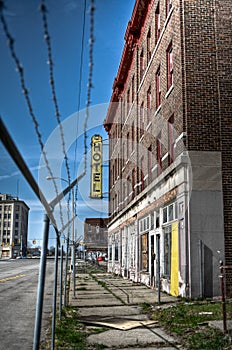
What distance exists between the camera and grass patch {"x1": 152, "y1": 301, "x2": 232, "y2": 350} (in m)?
7.70

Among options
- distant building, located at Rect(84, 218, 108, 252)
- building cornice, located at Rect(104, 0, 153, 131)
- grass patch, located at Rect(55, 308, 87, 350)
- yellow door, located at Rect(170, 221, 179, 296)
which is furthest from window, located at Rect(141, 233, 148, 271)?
distant building, located at Rect(84, 218, 108, 252)

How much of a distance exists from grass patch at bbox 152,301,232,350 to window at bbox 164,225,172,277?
13.4ft

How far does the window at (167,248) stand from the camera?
1716 cm

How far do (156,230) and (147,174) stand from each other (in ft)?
14.5

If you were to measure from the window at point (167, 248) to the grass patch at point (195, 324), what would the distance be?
13.4 feet

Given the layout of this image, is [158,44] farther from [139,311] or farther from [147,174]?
[139,311]

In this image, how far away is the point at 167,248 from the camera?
1775 centimetres

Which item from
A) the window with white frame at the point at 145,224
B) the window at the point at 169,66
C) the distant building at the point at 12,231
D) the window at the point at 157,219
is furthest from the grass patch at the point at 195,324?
the distant building at the point at 12,231

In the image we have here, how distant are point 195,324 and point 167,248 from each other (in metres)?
8.32

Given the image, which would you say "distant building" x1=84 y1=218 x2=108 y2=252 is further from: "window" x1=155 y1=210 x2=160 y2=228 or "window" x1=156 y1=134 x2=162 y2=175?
"window" x1=155 y1=210 x2=160 y2=228

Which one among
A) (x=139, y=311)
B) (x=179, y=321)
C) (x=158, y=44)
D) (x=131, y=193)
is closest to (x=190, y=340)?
(x=179, y=321)

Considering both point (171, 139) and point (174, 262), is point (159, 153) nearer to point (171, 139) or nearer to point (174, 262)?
point (171, 139)

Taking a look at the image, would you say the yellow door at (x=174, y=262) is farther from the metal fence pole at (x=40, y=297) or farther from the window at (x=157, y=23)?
the metal fence pole at (x=40, y=297)

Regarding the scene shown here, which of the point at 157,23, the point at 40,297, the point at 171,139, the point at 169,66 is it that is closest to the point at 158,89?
the point at 169,66
